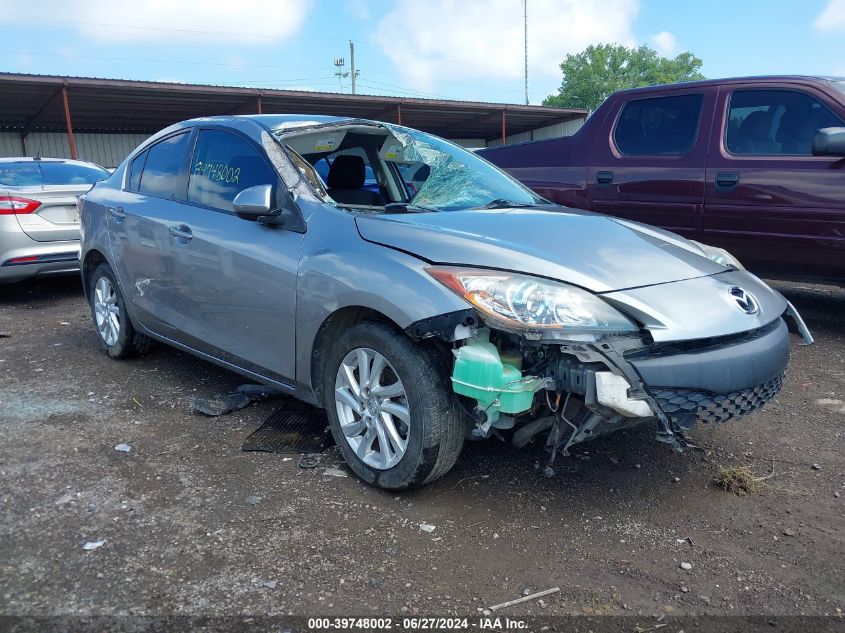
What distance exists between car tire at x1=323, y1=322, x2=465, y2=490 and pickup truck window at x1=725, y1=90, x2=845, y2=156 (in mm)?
3799

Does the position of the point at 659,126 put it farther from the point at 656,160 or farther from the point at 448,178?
the point at 448,178

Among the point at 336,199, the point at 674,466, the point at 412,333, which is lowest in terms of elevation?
the point at 674,466

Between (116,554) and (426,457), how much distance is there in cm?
121

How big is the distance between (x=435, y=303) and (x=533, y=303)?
37 cm

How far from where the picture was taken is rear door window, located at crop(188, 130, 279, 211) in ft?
11.9

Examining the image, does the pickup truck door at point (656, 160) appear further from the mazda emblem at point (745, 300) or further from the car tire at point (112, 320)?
the car tire at point (112, 320)

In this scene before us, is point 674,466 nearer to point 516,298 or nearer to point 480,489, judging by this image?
point 480,489

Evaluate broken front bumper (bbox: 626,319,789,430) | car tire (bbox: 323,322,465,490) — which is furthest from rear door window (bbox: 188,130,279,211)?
broken front bumper (bbox: 626,319,789,430)

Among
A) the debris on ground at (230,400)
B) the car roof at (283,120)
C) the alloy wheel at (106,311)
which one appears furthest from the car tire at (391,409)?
the alloy wheel at (106,311)

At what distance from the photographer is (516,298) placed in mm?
2580

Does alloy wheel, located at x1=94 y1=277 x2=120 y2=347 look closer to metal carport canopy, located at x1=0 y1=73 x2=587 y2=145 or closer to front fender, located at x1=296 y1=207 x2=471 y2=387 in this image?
front fender, located at x1=296 y1=207 x2=471 y2=387

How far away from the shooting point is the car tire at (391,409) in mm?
2746

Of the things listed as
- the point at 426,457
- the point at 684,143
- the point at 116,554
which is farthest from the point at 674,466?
the point at 684,143

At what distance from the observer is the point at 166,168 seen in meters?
4.35
